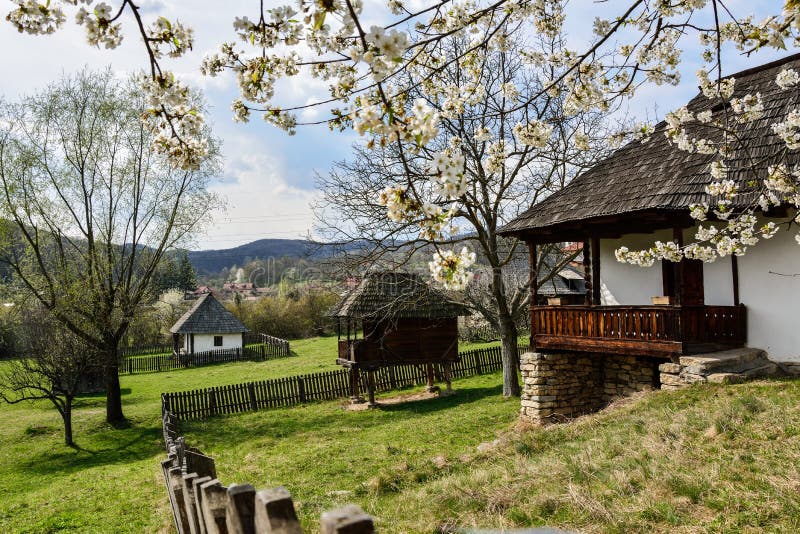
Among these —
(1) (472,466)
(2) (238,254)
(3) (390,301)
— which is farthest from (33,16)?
(2) (238,254)

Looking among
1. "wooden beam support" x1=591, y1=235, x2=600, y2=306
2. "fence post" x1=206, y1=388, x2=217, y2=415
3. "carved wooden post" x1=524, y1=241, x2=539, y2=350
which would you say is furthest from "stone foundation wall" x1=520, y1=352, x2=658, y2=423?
"fence post" x1=206, y1=388, x2=217, y2=415

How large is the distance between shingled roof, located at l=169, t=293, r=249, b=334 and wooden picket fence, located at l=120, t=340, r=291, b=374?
2.38m

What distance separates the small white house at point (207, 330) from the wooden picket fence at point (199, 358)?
5.65 feet

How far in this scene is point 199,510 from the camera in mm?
2684

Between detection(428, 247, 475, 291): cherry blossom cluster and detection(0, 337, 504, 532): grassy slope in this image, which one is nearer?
detection(428, 247, 475, 291): cherry blossom cluster

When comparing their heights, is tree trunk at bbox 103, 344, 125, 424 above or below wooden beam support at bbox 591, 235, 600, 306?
below

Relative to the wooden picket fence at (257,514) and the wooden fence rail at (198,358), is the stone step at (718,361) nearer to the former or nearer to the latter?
the wooden picket fence at (257,514)

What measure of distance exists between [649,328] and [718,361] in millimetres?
1286

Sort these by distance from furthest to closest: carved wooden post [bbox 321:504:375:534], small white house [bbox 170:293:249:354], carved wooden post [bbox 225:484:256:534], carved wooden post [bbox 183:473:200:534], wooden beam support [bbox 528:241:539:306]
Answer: small white house [bbox 170:293:249:354] → wooden beam support [bbox 528:241:539:306] → carved wooden post [bbox 183:473:200:534] → carved wooden post [bbox 225:484:256:534] → carved wooden post [bbox 321:504:375:534]

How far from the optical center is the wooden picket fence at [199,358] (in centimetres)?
3369

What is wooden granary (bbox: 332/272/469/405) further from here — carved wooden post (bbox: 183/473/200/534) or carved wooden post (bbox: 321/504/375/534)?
carved wooden post (bbox: 321/504/375/534)

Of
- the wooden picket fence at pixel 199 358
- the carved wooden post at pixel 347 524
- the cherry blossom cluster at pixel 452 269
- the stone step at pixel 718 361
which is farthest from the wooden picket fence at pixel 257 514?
the wooden picket fence at pixel 199 358

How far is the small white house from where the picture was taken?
39.2m

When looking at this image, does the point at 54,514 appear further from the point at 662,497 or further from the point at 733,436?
the point at 733,436
